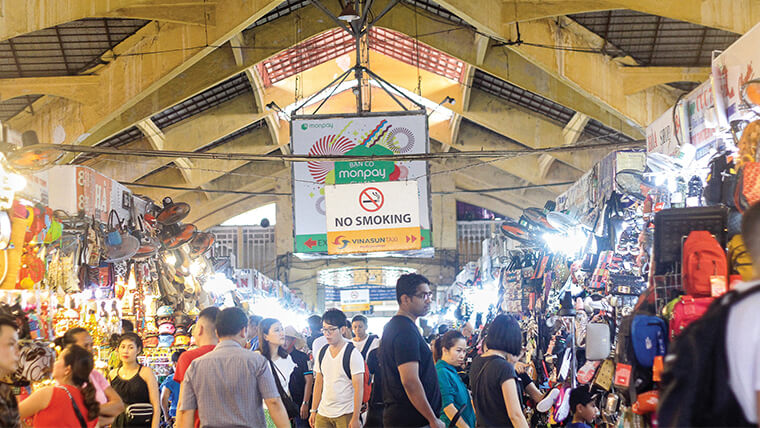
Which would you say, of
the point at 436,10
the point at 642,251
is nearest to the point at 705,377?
the point at 642,251

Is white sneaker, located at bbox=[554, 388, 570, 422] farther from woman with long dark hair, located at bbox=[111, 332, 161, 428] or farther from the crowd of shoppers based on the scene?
woman with long dark hair, located at bbox=[111, 332, 161, 428]

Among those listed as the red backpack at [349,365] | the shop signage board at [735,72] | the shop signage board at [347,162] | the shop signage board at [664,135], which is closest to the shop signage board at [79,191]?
the red backpack at [349,365]

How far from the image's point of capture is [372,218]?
9.91 meters

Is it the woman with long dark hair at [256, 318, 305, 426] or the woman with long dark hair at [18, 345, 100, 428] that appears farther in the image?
the woman with long dark hair at [256, 318, 305, 426]

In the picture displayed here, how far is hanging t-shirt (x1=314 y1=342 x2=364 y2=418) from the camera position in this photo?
20.4ft

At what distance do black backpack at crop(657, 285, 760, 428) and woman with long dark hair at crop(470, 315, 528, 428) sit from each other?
2.65 m

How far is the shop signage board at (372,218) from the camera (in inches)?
390

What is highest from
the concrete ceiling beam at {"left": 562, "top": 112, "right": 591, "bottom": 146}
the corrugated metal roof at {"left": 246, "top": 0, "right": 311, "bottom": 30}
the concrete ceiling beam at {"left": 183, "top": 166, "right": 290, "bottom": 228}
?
the corrugated metal roof at {"left": 246, "top": 0, "right": 311, "bottom": 30}

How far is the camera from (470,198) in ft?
91.3

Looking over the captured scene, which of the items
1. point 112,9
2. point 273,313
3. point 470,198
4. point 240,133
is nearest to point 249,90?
point 240,133

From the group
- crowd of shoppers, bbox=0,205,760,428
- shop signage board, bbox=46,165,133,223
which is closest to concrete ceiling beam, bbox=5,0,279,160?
shop signage board, bbox=46,165,133,223

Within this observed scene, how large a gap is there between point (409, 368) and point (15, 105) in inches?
428

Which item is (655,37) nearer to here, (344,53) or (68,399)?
(344,53)

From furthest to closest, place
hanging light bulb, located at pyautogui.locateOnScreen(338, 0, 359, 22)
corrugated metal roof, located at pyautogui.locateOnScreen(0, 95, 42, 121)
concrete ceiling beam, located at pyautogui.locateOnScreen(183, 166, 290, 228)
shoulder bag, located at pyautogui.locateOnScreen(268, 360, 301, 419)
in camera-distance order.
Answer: concrete ceiling beam, located at pyautogui.locateOnScreen(183, 166, 290, 228)
corrugated metal roof, located at pyautogui.locateOnScreen(0, 95, 42, 121)
hanging light bulb, located at pyautogui.locateOnScreen(338, 0, 359, 22)
shoulder bag, located at pyautogui.locateOnScreen(268, 360, 301, 419)
